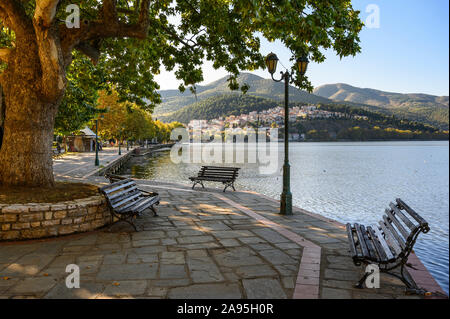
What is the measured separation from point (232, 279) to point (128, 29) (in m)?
5.55

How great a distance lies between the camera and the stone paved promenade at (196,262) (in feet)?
11.0

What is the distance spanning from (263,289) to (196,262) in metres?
1.14

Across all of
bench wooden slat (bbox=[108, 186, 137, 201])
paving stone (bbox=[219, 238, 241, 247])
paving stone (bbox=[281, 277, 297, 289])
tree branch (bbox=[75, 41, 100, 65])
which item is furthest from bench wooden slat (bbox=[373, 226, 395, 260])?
tree branch (bbox=[75, 41, 100, 65])

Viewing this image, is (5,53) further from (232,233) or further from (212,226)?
(232,233)

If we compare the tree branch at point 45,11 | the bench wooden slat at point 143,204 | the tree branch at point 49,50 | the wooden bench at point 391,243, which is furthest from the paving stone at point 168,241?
the tree branch at point 45,11

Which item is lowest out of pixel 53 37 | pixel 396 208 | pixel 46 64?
pixel 396 208

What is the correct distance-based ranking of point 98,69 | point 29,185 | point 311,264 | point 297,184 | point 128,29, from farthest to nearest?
point 297,184, point 98,69, point 128,29, point 29,185, point 311,264

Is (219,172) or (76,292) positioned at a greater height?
(219,172)

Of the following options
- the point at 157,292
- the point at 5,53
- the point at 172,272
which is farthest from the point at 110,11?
the point at 157,292

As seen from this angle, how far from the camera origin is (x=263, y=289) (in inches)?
135

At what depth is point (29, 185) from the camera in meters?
6.09

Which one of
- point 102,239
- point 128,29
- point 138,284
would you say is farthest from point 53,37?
point 138,284

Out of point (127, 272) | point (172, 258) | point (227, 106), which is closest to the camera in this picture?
point (127, 272)

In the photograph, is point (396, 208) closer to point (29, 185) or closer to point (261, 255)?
point (261, 255)
